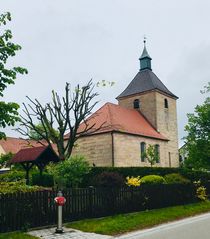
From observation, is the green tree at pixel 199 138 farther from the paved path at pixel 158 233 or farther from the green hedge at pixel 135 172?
the paved path at pixel 158 233

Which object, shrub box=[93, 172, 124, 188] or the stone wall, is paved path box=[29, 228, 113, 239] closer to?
shrub box=[93, 172, 124, 188]

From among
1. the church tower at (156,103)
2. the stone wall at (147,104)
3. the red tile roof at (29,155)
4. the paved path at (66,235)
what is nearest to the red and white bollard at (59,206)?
the paved path at (66,235)

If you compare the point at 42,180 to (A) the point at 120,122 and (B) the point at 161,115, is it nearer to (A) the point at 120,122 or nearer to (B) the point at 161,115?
(A) the point at 120,122

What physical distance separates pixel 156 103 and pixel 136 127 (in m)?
6.89

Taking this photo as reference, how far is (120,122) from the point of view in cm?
3797

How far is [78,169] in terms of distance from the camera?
23.3m

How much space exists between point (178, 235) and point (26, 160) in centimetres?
1558

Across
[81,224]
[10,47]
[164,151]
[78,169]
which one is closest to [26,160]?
[78,169]

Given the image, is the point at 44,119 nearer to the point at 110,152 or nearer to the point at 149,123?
the point at 110,152

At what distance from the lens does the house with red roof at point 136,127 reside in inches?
1412

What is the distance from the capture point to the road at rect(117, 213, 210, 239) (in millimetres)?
10953

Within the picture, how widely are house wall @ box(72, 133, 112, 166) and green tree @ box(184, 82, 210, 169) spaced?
526 inches

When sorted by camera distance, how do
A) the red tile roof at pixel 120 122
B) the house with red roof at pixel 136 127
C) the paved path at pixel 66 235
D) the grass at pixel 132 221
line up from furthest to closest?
the red tile roof at pixel 120 122 → the house with red roof at pixel 136 127 → the grass at pixel 132 221 → the paved path at pixel 66 235

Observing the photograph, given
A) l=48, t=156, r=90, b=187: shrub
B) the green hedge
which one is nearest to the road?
l=48, t=156, r=90, b=187: shrub
